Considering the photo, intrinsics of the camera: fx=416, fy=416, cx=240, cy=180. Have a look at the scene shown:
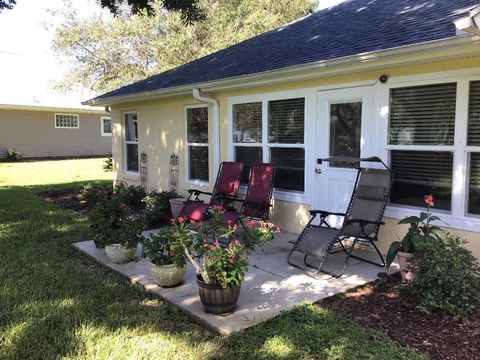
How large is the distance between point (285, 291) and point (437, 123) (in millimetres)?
2483

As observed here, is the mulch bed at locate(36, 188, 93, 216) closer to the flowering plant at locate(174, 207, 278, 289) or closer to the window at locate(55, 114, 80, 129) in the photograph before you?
the flowering plant at locate(174, 207, 278, 289)

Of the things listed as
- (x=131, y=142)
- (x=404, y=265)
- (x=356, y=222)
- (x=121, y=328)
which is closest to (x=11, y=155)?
(x=131, y=142)

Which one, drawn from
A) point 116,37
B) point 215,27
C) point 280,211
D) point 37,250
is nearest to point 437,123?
point 280,211

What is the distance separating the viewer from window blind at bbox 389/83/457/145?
446 cm

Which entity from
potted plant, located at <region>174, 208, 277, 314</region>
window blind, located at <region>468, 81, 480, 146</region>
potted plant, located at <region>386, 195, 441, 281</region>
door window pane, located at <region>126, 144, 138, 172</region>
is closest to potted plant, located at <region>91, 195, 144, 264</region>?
potted plant, located at <region>174, 208, 277, 314</region>

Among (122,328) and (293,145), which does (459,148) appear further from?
(122,328)

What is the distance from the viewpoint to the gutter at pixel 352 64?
12.7 ft

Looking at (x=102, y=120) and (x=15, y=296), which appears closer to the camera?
(x=15, y=296)

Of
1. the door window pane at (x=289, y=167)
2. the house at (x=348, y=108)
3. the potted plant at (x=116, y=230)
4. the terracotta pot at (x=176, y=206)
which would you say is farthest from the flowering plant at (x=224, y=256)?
the terracotta pot at (x=176, y=206)

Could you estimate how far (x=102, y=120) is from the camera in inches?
998

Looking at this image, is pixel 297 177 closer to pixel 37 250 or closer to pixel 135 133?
pixel 37 250

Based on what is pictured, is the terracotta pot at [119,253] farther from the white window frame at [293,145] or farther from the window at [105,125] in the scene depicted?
the window at [105,125]

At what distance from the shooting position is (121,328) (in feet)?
10.9

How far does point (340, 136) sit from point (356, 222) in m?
1.53
